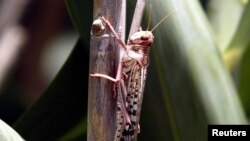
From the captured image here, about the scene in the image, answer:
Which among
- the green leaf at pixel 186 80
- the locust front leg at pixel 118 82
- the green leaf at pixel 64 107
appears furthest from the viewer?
the green leaf at pixel 64 107

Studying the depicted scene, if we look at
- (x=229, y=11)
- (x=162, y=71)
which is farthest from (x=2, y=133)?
(x=229, y=11)

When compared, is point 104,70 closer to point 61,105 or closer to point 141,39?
point 141,39

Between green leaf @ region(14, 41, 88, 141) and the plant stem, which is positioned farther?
green leaf @ region(14, 41, 88, 141)

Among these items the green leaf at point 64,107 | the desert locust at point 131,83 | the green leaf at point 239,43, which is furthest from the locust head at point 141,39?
the green leaf at point 239,43

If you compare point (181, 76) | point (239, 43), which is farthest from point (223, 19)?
point (181, 76)

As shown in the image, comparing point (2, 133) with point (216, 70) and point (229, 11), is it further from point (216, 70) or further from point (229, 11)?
point (229, 11)

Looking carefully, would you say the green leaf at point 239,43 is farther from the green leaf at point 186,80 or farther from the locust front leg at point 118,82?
the locust front leg at point 118,82

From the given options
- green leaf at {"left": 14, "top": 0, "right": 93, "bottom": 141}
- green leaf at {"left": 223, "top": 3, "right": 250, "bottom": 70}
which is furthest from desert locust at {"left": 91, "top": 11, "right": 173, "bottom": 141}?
green leaf at {"left": 223, "top": 3, "right": 250, "bottom": 70}

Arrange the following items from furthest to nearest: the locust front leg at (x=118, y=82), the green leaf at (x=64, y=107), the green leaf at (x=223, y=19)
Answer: the green leaf at (x=223, y=19)
the green leaf at (x=64, y=107)
the locust front leg at (x=118, y=82)

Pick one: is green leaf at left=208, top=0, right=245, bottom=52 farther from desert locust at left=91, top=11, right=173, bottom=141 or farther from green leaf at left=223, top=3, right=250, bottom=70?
desert locust at left=91, top=11, right=173, bottom=141

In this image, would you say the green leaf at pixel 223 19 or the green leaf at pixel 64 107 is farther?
the green leaf at pixel 223 19

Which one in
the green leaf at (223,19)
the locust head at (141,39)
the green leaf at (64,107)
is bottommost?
the green leaf at (64,107)
